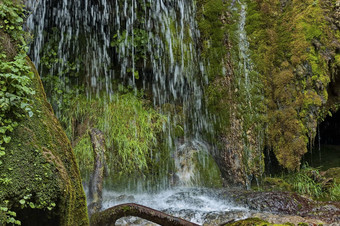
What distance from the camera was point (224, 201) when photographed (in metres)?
5.59

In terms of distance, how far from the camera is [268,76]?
696 centimetres

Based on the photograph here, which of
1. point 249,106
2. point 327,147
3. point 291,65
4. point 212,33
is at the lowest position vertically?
point 327,147

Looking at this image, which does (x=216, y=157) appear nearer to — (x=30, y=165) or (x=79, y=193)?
(x=79, y=193)

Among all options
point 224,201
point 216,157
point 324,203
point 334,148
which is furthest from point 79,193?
point 334,148

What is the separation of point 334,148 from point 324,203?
5.43 metres

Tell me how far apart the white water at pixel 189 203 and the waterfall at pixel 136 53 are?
3.58 ft

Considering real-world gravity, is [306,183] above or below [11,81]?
below

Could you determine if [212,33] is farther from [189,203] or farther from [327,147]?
[327,147]

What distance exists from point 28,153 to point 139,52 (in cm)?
550

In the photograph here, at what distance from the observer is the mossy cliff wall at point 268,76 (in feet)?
21.8

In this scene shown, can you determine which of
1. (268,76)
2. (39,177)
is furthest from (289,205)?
(39,177)

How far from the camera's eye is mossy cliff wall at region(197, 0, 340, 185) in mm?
6656

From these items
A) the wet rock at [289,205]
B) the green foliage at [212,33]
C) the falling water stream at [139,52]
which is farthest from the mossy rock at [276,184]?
the green foliage at [212,33]

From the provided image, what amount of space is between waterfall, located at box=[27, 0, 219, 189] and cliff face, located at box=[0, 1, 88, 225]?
4.66 metres
